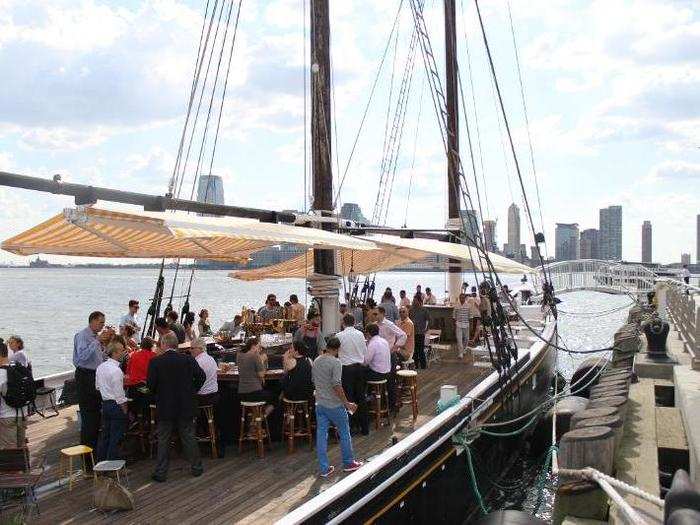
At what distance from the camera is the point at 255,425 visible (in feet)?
26.1

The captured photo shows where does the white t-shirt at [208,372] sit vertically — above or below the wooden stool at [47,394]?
above

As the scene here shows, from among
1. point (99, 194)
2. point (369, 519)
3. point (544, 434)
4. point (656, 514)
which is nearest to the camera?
point (656, 514)

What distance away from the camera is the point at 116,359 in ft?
24.3

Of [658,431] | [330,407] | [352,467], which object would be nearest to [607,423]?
[658,431]

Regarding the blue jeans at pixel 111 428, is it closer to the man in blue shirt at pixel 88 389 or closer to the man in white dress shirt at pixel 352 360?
the man in blue shirt at pixel 88 389

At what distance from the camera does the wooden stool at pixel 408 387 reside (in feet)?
30.1

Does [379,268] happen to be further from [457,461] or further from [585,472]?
→ [585,472]

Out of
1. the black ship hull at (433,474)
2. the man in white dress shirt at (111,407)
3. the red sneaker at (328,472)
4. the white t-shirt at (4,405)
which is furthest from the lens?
the white t-shirt at (4,405)

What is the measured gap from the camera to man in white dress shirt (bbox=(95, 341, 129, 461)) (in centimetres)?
715

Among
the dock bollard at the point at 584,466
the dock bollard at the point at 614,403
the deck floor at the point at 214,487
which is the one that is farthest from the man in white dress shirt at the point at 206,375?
the dock bollard at the point at 614,403

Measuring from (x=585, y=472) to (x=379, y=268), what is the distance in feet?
37.3

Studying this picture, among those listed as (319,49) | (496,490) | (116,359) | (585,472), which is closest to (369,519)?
(585,472)

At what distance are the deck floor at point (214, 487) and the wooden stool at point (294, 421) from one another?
16 centimetres

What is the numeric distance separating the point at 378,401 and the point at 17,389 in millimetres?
4582
